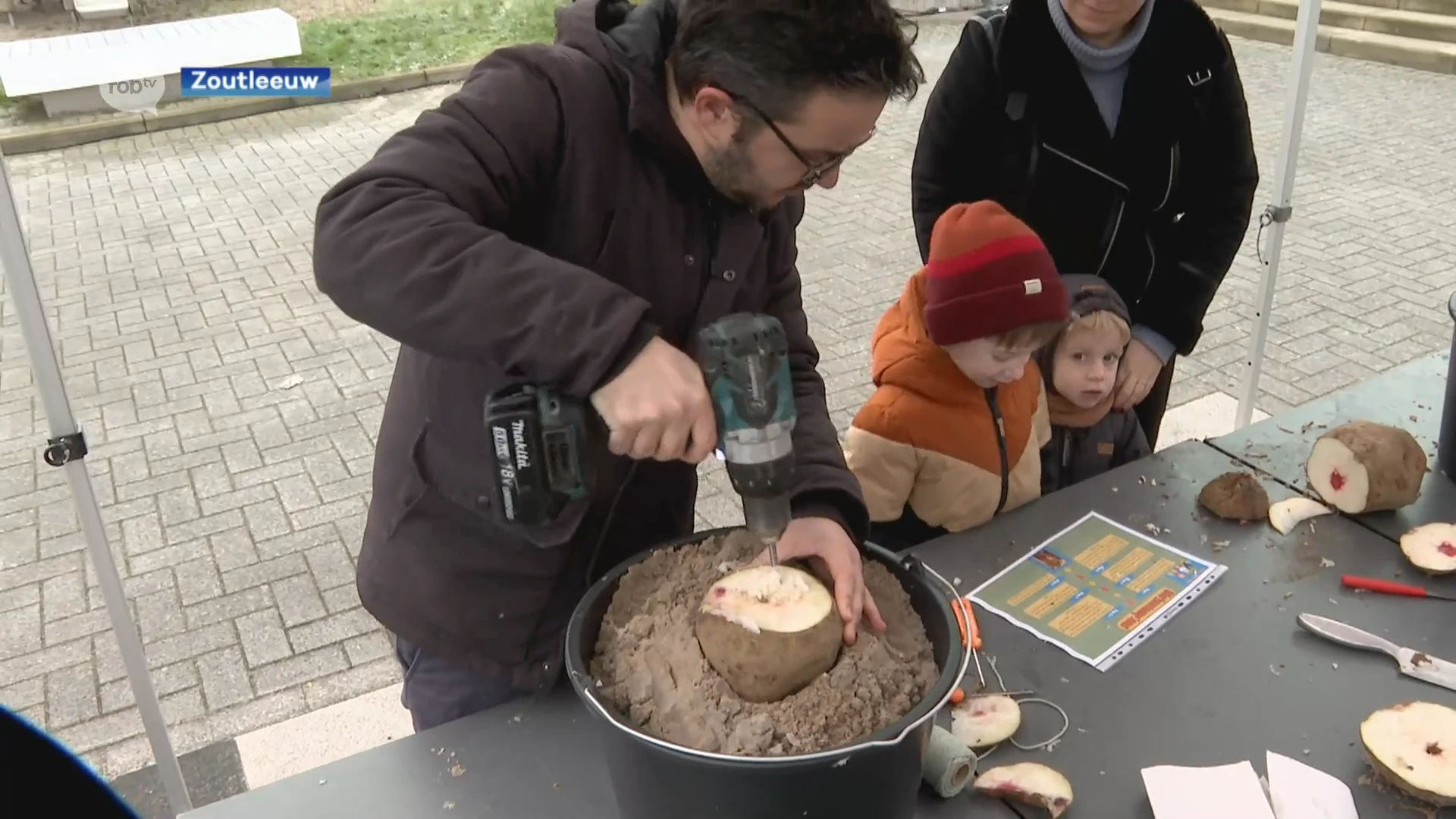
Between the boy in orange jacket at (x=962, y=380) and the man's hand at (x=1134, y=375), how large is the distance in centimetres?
32

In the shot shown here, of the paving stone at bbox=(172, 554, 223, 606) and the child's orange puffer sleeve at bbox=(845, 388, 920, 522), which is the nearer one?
the child's orange puffer sleeve at bbox=(845, 388, 920, 522)

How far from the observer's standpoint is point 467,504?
135 centimetres

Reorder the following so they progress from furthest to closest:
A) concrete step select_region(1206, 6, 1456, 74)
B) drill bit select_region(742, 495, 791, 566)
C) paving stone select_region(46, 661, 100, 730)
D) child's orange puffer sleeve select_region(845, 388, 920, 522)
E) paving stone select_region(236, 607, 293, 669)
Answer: concrete step select_region(1206, 6, 1456, 74), paving stone select_region(236, 607, 293, 669), paving stone select_region(46, 661, 100, 730), child's orange puffer sleeve select_region(845, 388, 920, 522), drill bit select_region(742, 495, 791, 566)

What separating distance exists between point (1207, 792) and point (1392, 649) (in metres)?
0.46

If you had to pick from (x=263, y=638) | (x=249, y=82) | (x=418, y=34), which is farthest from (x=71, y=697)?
(x=418, y=34)

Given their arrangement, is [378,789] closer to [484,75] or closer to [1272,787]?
[484,75]

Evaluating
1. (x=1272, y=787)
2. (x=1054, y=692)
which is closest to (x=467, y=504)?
(x=1054, y=692)

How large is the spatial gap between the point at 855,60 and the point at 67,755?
0.98m

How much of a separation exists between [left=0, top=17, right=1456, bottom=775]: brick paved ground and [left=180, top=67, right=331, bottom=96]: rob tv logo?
31cm

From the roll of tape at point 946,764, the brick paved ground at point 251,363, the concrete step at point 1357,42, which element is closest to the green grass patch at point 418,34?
the brick paved ground at point 251,363

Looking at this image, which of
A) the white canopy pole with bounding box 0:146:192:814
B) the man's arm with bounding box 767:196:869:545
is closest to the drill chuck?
the man's arm with bounding box 767:196:869:545

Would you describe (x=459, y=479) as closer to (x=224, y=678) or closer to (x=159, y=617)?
(x=224, y=678)

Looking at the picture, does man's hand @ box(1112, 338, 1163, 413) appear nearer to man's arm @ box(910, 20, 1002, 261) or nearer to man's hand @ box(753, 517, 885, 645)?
man's arm @ box(910, 20, 1002, 261)

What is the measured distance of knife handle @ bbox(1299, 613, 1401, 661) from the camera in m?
1.55
